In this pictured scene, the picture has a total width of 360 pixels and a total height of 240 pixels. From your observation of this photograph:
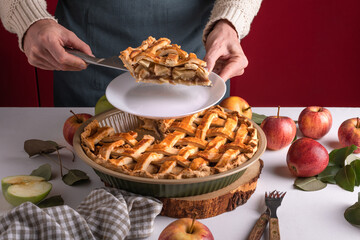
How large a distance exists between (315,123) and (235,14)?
45 centimetres

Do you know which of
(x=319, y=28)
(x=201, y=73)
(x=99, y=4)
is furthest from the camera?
(x=319, y=28)

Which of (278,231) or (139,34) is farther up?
(139,34)

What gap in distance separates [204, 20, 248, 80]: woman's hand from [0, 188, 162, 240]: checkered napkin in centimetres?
52

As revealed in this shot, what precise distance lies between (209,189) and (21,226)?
438 millimetres

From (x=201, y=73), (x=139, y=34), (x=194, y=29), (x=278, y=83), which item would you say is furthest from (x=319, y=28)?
(x=201, y=73)

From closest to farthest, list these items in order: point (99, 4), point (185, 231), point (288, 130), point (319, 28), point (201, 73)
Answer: point (185, 231)
point (201, 73)
point (288, 130)
point (99, 4)
point (319, 28)

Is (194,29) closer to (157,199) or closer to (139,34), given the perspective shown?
(139,34)

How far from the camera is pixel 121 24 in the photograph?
1.74 metres

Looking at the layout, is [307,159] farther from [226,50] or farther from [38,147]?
[38,147]

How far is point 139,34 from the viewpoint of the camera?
5.79ft

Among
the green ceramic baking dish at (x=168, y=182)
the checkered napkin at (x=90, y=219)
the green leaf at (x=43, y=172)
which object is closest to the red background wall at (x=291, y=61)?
the green leaf at (x=43, y=172)

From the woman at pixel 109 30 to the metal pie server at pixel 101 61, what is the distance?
0.07ft

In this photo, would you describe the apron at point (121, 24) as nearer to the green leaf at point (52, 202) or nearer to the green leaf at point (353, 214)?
the green leaf at point (52, 202)

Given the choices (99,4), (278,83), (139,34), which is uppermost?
(99,4)
